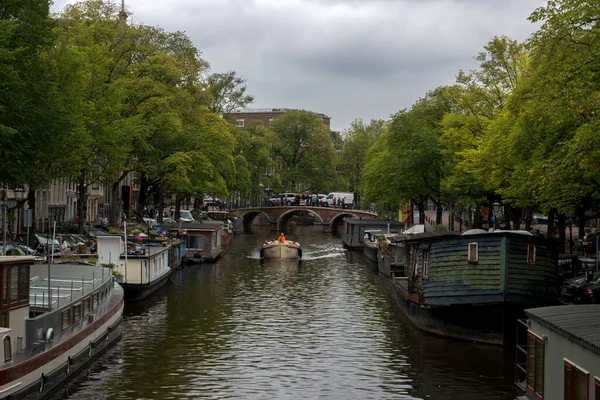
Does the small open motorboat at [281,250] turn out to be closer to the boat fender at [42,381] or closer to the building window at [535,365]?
the boat fender at [42,381]

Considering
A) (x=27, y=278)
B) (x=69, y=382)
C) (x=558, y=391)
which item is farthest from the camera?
(x=69, y=382)

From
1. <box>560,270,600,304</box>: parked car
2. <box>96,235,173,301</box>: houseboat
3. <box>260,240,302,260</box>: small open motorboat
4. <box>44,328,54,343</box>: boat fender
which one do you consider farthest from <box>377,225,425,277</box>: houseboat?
<box>44,328,54,343</box>: boat fender

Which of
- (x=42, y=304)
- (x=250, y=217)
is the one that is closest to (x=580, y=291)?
(x=42, y=304)

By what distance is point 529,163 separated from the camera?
130 feet

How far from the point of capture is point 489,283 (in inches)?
1256

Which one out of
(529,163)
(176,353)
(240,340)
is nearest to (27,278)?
(176,353)

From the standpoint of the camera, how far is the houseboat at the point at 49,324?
70.7 ft

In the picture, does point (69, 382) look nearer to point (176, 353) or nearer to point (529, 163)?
point (176, 353)

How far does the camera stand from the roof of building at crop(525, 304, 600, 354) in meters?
17.1

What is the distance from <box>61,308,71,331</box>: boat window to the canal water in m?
1.69

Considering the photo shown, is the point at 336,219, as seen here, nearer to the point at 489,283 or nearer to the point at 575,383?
the point at 489,283

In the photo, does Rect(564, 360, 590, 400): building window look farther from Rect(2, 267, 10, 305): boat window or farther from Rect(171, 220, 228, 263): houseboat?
Rect(171, 220, 228, 263): houseboat

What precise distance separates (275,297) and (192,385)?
21.5 meters

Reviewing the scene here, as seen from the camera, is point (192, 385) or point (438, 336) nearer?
point (192, 385)
